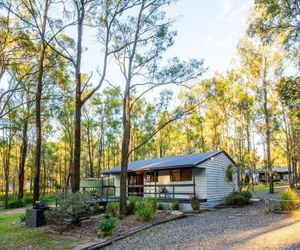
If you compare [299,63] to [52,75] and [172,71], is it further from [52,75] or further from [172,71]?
[52,75]

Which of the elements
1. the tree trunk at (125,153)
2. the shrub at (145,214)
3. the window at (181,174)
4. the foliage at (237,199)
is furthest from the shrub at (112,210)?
the foliage at (237,199)

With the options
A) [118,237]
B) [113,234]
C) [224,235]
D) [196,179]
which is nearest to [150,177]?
[196,179]

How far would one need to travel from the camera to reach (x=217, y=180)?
19438 millimetres

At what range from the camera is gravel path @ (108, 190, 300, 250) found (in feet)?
25.8

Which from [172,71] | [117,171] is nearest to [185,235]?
[172,71]

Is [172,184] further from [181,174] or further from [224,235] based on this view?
[224,235]

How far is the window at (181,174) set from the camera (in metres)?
19.4

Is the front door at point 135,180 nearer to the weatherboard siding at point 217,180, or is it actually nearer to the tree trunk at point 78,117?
the weatherboard siding at point 217,180

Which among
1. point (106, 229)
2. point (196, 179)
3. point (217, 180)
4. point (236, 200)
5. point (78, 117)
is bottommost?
point (236, 200)

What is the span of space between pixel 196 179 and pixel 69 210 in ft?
32.2

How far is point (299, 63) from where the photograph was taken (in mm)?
14461

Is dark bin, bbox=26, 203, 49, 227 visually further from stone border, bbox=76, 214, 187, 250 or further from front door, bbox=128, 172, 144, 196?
front door, bbox=128, 172, 144, 196

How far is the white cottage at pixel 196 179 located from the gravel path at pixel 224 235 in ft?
17.9

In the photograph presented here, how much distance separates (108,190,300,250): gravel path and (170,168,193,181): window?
709cm
